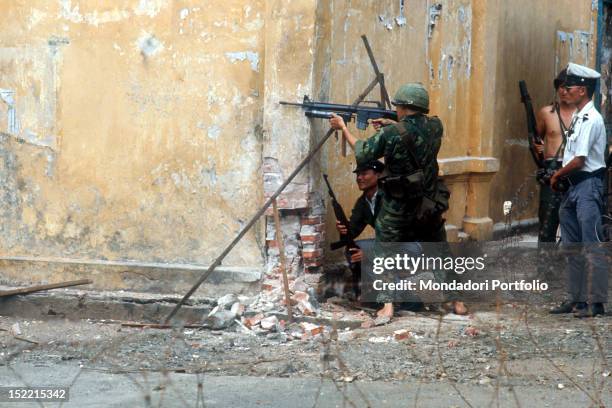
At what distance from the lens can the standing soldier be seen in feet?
22.7

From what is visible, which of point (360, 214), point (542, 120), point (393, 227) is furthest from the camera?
point (542, 120)

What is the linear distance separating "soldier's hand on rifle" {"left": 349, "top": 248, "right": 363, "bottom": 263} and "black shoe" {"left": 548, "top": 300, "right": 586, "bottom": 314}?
147 centimetres

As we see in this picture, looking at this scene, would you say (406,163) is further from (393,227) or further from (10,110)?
(10,110)

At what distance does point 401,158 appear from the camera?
6.95 m

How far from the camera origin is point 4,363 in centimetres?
620

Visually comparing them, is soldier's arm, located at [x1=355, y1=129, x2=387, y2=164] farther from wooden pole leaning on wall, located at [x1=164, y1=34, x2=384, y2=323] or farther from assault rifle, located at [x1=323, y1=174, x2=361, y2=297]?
assault rifle, located at [x1=323, y1=174, x2=361, y2=297]

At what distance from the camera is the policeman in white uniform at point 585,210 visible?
7.21 meters

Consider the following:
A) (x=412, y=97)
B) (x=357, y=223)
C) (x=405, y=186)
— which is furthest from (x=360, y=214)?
(x=412, y=97)

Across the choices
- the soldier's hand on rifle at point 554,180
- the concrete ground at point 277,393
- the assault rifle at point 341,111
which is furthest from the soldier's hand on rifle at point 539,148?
the concrete ground at point 277,393

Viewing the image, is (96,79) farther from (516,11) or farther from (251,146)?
(516,11)

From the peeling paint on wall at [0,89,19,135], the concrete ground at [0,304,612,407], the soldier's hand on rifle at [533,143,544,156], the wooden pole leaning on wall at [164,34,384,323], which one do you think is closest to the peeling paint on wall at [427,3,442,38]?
the soldier's hand on rifle at [533,143,544,156]

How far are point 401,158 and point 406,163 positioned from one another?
0.05 meters

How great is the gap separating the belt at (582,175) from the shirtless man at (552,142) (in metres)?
0.70

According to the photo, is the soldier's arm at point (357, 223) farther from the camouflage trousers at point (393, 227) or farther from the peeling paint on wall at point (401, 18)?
the peeling paint on wall at point (401, 18)
